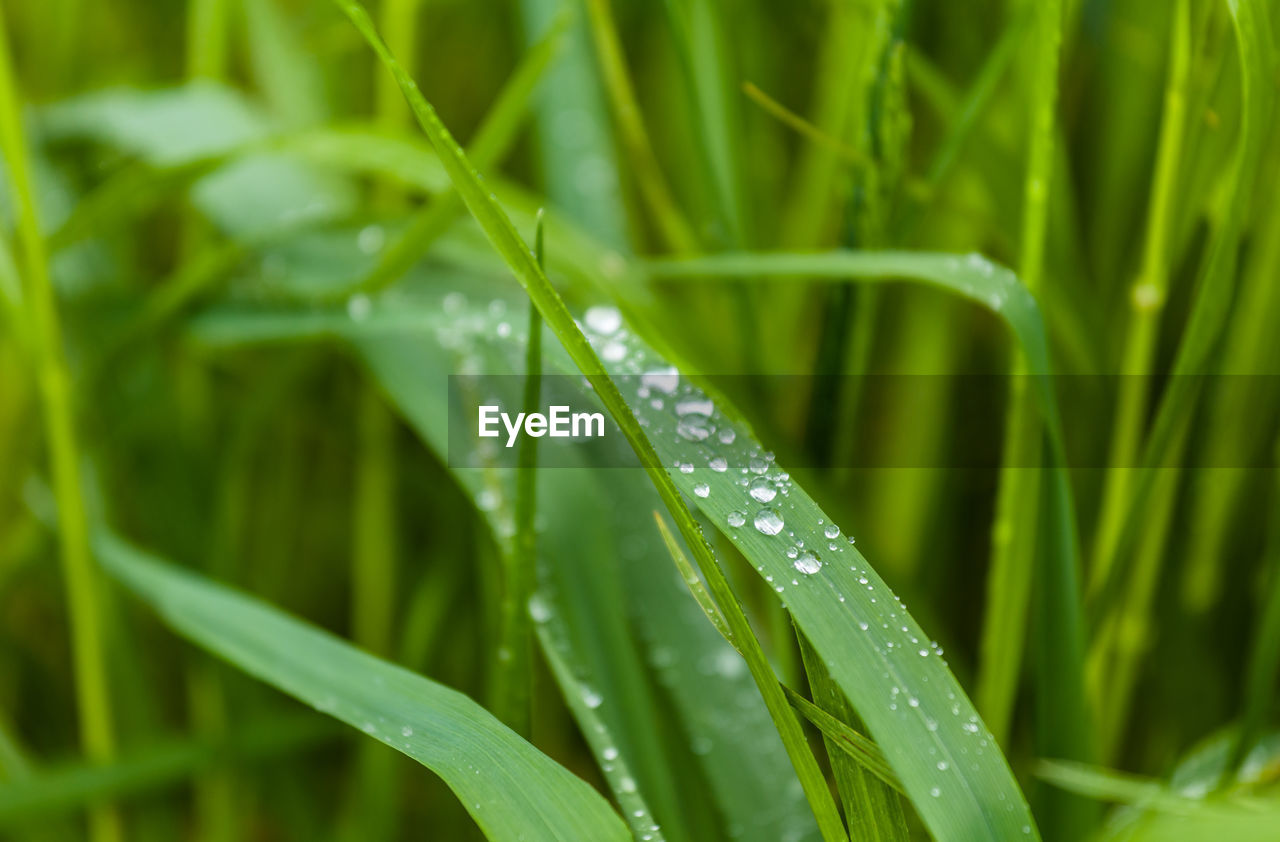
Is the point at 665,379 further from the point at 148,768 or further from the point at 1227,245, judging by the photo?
the point at 148,768

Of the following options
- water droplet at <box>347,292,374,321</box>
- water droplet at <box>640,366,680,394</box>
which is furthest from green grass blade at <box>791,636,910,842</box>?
water droplet at <box>347,292,374,321</box>

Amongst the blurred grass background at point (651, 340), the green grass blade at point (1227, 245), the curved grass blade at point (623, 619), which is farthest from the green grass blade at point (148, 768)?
the green grass blade at point (1227, 245)

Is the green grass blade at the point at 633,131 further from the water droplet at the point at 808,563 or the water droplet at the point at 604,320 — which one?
the water droplet at the point at 808,563

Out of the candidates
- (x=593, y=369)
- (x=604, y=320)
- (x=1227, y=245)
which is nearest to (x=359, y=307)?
(x=604, y=320)

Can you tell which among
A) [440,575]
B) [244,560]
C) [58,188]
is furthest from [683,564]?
[58,188]

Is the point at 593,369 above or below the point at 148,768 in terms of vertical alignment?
above
